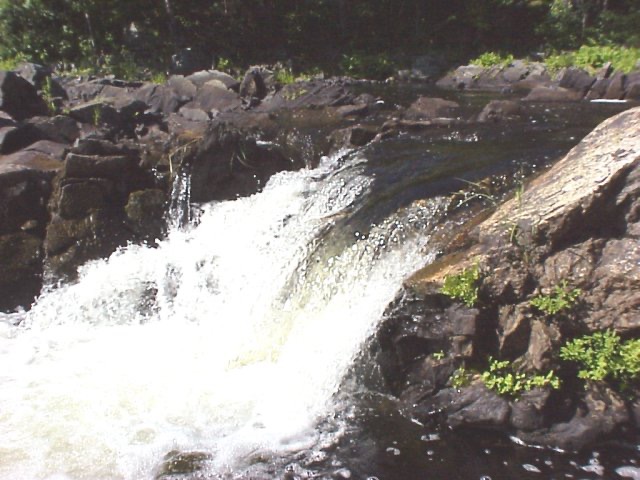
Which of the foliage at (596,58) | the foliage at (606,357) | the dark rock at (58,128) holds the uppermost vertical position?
A: the foliage at (596,58)

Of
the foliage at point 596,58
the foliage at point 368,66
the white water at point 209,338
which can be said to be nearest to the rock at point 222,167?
the white water at point 209,338

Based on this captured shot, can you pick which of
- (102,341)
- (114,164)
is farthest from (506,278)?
(114,164)

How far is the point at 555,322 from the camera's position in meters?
4.61

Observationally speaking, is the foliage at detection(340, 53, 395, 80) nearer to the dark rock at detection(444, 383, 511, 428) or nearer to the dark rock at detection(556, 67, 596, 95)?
the dark rock at detection(556, 67, 596, 95)

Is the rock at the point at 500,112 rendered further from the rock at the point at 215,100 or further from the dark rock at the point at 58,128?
the dark rock at the point at 58,128

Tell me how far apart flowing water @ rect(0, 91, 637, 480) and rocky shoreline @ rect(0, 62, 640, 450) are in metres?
0.30

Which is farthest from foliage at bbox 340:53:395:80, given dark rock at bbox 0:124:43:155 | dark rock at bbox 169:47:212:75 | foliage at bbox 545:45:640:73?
dark rock at bbox 0:124:43:155

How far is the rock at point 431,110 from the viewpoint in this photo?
12250 mm

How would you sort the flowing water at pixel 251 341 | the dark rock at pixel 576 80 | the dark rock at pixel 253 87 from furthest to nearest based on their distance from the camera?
the dark rock at pixel 253 87 < the dark rock at pixel 576 80 < the flowing water at pixel 251 341

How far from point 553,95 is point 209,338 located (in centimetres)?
1177

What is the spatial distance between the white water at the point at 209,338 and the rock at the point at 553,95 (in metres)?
8.14

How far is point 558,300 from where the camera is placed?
15.1 ft

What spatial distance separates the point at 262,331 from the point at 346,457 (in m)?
2.03

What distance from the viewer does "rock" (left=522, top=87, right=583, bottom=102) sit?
1462 cm
